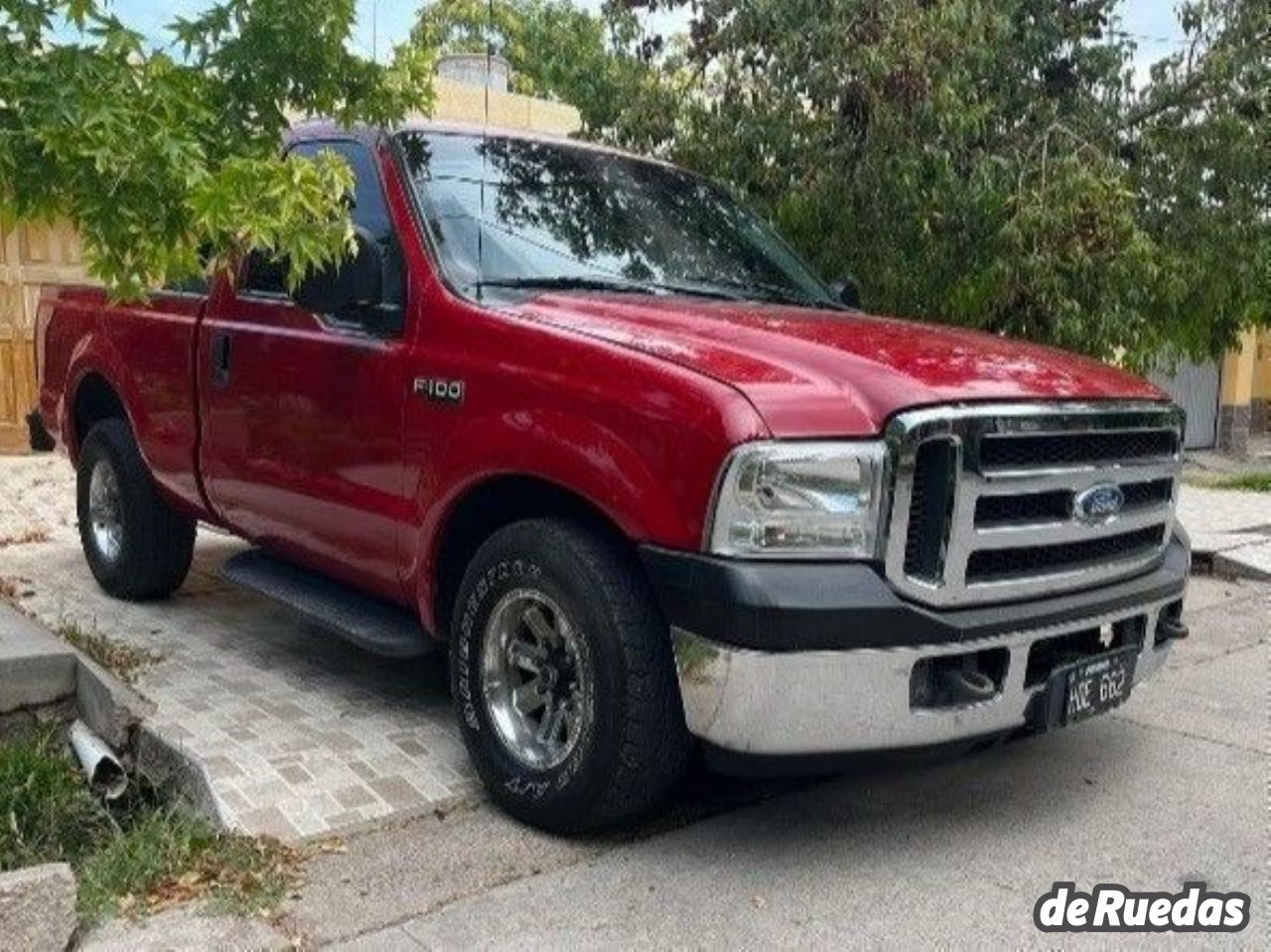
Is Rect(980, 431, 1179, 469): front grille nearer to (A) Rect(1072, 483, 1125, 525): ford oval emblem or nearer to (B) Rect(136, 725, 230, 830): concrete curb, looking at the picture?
(A) Rect(1072, 483, 1125, 525): ford oval emblem

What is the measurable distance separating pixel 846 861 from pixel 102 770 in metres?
2.32

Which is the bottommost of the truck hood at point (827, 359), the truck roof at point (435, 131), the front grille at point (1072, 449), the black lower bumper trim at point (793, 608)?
the black lower bumper trim at point (793, 608)

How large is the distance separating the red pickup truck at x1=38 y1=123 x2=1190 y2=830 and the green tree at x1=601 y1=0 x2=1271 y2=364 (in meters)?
1.87

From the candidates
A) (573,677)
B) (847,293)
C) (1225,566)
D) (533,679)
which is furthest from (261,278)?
(1225,566)

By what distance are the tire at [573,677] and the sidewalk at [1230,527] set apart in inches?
202

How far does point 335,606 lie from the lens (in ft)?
14.3

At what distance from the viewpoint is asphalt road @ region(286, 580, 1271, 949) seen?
9.79 feet

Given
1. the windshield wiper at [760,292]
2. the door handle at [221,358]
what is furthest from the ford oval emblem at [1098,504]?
the door handle at [221,358]

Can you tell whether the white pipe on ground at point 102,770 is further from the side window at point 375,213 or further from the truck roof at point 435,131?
the truck roof at point 435,131

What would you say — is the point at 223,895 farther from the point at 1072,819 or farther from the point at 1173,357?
the point at 1173,357

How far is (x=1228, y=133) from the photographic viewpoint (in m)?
6.54

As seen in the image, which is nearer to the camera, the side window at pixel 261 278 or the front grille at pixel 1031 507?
the front grille at pixel 1031 507

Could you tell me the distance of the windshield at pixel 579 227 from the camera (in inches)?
159

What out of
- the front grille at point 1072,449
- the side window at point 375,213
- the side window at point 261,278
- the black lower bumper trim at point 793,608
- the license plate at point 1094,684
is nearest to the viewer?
the black lower bumper trim at point 793,608
